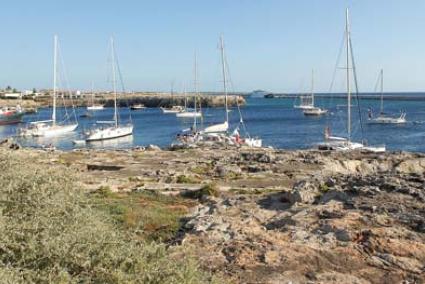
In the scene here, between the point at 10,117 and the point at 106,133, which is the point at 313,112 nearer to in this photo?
the point at 10,117

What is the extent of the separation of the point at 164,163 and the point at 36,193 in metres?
31.5

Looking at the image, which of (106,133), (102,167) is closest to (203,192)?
(102,167)

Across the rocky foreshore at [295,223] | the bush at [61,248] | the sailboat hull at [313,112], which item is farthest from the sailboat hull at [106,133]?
the bush at [61,248]

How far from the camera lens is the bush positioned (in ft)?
31.1

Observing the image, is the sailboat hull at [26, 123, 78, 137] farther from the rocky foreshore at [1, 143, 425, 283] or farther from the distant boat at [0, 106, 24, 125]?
the rocky foreshore at [1, 143, 425, 283]

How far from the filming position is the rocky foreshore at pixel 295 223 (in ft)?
47.9

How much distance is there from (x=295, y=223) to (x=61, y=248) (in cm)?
1099

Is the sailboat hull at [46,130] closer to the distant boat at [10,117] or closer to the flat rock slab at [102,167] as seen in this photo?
the distant boat at [10,117]

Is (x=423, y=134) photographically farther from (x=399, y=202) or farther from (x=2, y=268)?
(x=2, y=268)

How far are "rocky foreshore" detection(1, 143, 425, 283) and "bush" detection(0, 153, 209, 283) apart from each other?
2012mm

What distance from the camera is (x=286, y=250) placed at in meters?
15.8

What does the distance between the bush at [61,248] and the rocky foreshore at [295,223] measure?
2012 millimetres

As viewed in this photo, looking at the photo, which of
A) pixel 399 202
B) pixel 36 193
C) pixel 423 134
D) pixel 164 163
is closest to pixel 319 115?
pixel 423 134

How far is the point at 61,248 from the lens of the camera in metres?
9.55
